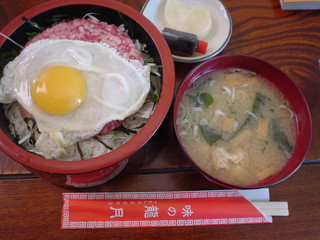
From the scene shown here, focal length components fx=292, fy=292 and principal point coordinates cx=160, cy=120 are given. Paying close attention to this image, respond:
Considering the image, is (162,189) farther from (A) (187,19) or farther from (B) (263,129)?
(A) (187,19)

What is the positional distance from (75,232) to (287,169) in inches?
36.9

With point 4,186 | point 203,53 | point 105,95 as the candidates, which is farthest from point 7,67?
point 203,53

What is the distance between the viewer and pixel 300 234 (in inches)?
50.6

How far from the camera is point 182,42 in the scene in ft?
4.75

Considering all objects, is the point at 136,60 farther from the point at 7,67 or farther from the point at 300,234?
the point at 300,234

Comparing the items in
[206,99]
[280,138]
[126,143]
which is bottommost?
[280,138]

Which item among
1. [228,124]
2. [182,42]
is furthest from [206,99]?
[182,42]

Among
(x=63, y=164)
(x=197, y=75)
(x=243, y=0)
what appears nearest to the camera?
(x=63, y=164)

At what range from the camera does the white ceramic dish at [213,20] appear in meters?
1.54

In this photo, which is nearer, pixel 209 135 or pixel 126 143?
pixel 126 143

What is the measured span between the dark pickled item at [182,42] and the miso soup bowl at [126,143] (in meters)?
0.24

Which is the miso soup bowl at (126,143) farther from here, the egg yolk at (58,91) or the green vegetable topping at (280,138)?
the green vegetable topping at (280,138)

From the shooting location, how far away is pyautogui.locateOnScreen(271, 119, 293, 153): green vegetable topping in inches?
53.6

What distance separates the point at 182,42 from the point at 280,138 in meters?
0.66
